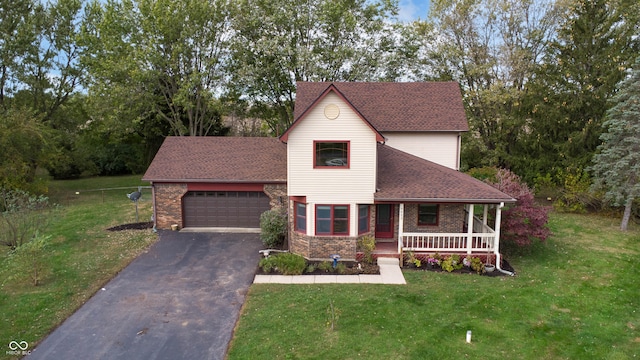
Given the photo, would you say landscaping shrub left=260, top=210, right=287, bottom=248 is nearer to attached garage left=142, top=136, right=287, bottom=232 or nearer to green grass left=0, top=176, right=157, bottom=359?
attached garage left=142, top=136, right=287, bottom=232

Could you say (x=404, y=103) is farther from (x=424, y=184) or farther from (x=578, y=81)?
(x=578, y=81)

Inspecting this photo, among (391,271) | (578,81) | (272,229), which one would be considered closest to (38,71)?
(272,229)

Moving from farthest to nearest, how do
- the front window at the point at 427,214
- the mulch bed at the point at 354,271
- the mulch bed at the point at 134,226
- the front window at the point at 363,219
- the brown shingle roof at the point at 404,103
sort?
the mulch bed at the point at 134,226 → the brown shingle roof at the point at 404,103 → the front window at the point at 427,214 → the front window at the point at 363,219 → the mulch bed at the point at 354,271

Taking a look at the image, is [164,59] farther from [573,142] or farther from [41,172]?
[573,142]

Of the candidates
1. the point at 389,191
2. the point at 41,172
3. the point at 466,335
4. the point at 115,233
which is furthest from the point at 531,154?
the point at 41,172

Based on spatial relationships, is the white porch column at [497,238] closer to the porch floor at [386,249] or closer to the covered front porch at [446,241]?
the covered front porch at [446,241]

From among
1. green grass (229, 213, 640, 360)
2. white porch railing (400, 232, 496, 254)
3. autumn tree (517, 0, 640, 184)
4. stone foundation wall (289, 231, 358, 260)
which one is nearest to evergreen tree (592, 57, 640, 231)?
autumn tree (517, 0, 640, 184)

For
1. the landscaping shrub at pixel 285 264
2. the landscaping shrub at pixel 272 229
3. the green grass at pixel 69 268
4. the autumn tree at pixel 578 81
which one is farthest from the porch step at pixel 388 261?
the autumn tree at pixel 578 81
